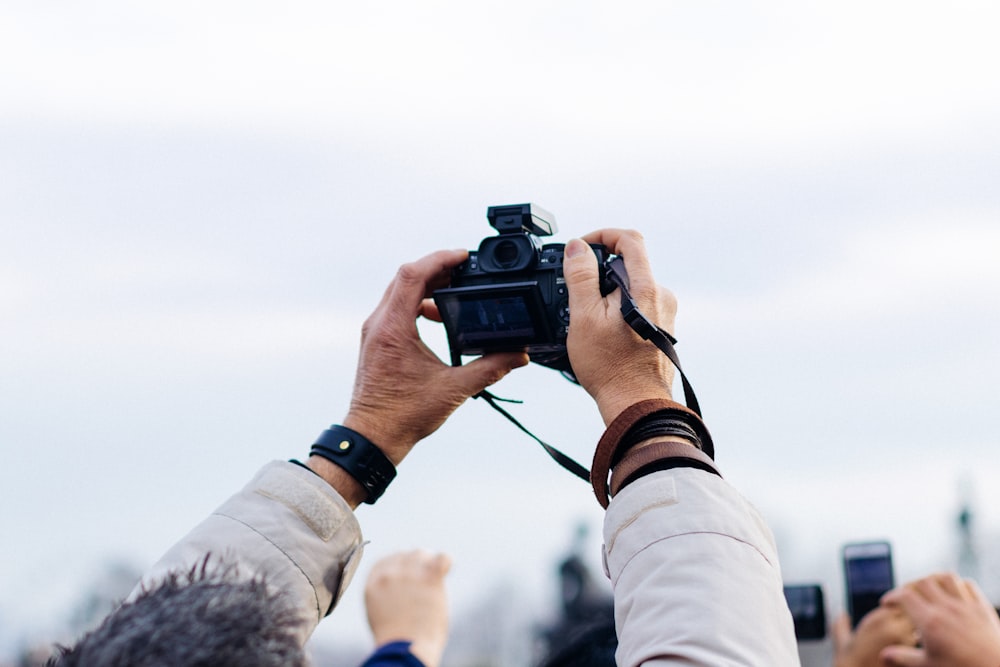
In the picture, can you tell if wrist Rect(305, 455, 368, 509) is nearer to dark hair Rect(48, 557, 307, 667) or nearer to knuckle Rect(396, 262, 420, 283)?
knuckle Rect(396, 262, 420, 283)

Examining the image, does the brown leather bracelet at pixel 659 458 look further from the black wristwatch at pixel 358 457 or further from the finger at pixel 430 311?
the finger at pixel 430 311

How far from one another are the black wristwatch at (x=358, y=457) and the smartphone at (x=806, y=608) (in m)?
1.50

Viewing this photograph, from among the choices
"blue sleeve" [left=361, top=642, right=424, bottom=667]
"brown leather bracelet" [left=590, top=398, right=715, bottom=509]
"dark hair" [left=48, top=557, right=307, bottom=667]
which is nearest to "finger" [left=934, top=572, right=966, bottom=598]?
"brown leather bracelet" [left=590, top=398, right=715, bottom=509]

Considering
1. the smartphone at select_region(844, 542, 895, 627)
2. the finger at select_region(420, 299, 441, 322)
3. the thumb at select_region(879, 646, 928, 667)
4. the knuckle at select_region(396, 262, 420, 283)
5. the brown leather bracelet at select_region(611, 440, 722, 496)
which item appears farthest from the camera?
the smartphone at select_region(844, 542, 895, 627)

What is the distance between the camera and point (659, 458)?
8.30ft

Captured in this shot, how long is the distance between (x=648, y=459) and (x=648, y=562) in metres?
0.28

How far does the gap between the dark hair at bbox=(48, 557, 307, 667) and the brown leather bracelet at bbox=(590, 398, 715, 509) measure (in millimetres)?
957

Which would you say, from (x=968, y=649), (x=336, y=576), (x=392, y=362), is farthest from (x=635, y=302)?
(x=968, y=649)

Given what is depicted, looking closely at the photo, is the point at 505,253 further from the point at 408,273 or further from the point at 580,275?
the point at 580,275

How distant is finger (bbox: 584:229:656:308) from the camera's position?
3121 millimetres

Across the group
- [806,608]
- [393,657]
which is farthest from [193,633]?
[806,608]

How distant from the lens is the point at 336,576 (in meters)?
2.88

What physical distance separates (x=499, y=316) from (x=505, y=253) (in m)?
0.23

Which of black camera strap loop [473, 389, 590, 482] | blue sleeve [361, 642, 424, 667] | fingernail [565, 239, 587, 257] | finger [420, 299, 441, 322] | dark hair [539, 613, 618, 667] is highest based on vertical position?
fingernail [565, 239, 587, 257]
